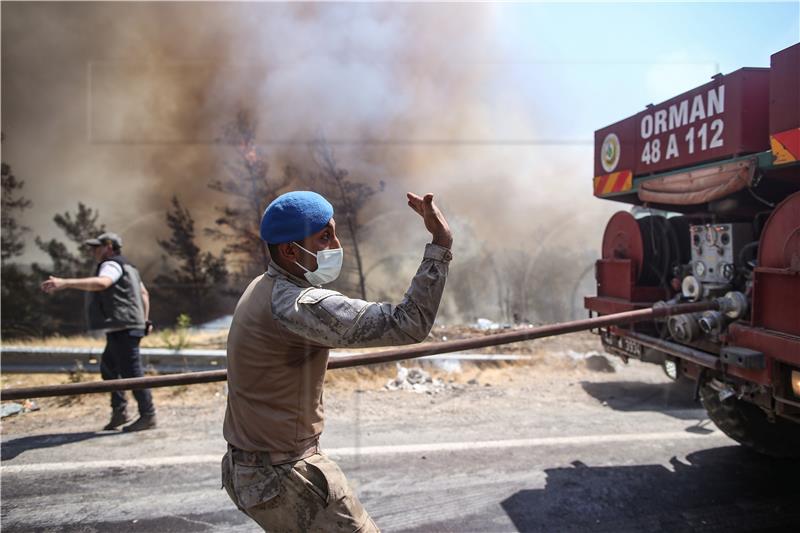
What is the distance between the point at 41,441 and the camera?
4219 millimetres

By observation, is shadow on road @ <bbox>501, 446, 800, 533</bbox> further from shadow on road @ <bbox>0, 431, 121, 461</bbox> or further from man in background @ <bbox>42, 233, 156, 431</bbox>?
shadow on road @ <bbox>0, 431, 121, 461</bbox>

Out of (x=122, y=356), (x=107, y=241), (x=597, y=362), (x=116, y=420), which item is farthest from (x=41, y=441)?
(x=597, y=362)

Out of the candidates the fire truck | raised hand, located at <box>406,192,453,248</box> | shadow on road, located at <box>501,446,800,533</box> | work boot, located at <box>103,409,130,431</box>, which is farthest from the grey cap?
the fire truck

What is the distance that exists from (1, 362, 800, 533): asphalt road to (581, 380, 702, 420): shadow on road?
7 centimetres

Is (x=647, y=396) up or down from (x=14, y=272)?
down

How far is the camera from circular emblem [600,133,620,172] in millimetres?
4430

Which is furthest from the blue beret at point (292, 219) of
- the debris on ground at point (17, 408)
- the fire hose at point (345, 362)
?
the debris on ground at point (17, 408)

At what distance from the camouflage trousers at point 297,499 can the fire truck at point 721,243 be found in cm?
232

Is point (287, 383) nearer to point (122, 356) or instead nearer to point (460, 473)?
point (460, 473)

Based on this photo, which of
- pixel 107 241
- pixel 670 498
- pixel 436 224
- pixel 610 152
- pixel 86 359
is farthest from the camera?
pixel 86 359

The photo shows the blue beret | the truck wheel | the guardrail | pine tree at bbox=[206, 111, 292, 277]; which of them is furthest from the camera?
pine tree at bbox=[206, 111, 292, 277]

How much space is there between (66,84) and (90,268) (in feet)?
15.1

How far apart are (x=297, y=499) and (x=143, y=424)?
3640 mm

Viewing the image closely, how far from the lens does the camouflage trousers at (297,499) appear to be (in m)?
1.55
